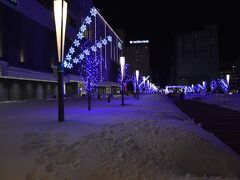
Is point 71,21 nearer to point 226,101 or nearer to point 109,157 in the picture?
point 226,101

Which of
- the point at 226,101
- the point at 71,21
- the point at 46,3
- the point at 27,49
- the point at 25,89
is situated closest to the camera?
the point at 226,101

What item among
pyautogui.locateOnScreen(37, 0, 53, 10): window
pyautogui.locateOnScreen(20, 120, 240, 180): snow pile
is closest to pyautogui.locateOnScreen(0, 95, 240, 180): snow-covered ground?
pyautogui.locateOnScreen(20, 120, 240, 180): snow pile

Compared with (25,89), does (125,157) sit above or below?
below

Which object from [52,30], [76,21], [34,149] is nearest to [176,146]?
[34,149]

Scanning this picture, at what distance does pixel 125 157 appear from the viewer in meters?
7.79

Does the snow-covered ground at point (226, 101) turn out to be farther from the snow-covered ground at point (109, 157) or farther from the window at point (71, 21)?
the window at point (71, 21)

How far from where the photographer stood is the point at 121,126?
12.1m

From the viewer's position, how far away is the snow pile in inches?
271

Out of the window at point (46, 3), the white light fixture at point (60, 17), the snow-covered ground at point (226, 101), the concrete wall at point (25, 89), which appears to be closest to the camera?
the white light fixture at point (60, 17)

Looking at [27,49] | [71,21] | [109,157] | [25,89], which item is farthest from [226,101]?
[71,21]

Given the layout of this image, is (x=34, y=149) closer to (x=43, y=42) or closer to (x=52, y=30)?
(x=43, y=42)

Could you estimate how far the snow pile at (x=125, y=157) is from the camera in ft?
22.6

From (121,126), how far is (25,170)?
18.1ft

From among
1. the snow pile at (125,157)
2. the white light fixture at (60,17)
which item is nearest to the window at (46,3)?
the white light fixture at (60,17)
